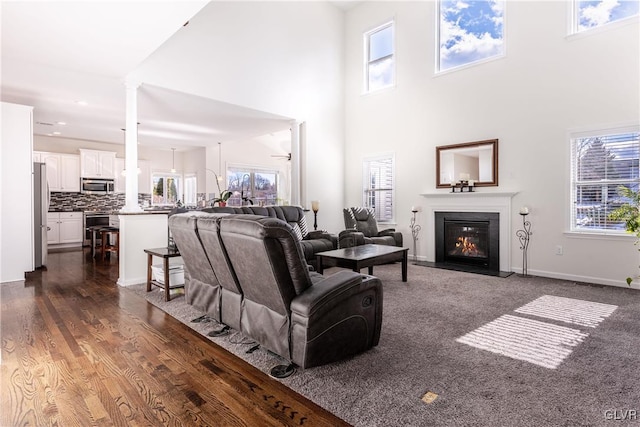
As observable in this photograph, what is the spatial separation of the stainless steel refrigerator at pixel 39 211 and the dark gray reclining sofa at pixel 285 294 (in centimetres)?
465

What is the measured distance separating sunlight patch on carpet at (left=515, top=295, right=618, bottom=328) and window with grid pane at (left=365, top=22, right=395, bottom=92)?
496cm

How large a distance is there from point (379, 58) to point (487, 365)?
658 cm

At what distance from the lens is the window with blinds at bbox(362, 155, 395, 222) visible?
23.2 feet

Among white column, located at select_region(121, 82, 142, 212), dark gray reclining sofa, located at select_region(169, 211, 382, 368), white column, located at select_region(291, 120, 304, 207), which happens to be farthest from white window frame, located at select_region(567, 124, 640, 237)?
white column, located at select_region(121, 82, 142, 212)

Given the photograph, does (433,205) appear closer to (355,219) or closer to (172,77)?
(355,219)

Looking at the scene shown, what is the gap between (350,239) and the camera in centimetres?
548

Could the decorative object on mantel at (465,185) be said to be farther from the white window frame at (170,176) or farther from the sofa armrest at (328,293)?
the white window frame at (170,176)

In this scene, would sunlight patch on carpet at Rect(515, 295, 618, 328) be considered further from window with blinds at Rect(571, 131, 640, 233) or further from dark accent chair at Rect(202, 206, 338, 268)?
dark accent chair at Rect(202, 206, 338, 268)

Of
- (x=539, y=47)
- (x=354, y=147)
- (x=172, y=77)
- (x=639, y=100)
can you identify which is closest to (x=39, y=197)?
(x=172, y=77)

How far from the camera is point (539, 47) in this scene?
201 inches

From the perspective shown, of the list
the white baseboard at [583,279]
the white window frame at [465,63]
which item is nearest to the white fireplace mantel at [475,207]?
the white baseboard at [583,279]

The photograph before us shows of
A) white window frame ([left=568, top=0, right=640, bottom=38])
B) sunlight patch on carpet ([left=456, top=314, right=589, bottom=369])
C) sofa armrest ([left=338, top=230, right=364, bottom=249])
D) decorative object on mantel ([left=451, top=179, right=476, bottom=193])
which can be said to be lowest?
sunlight patch on carpet ([left=456, top=314, right=589, bottom=369])

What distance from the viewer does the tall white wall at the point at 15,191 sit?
15.7ft

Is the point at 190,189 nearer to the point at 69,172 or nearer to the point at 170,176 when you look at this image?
the point at 170,176
